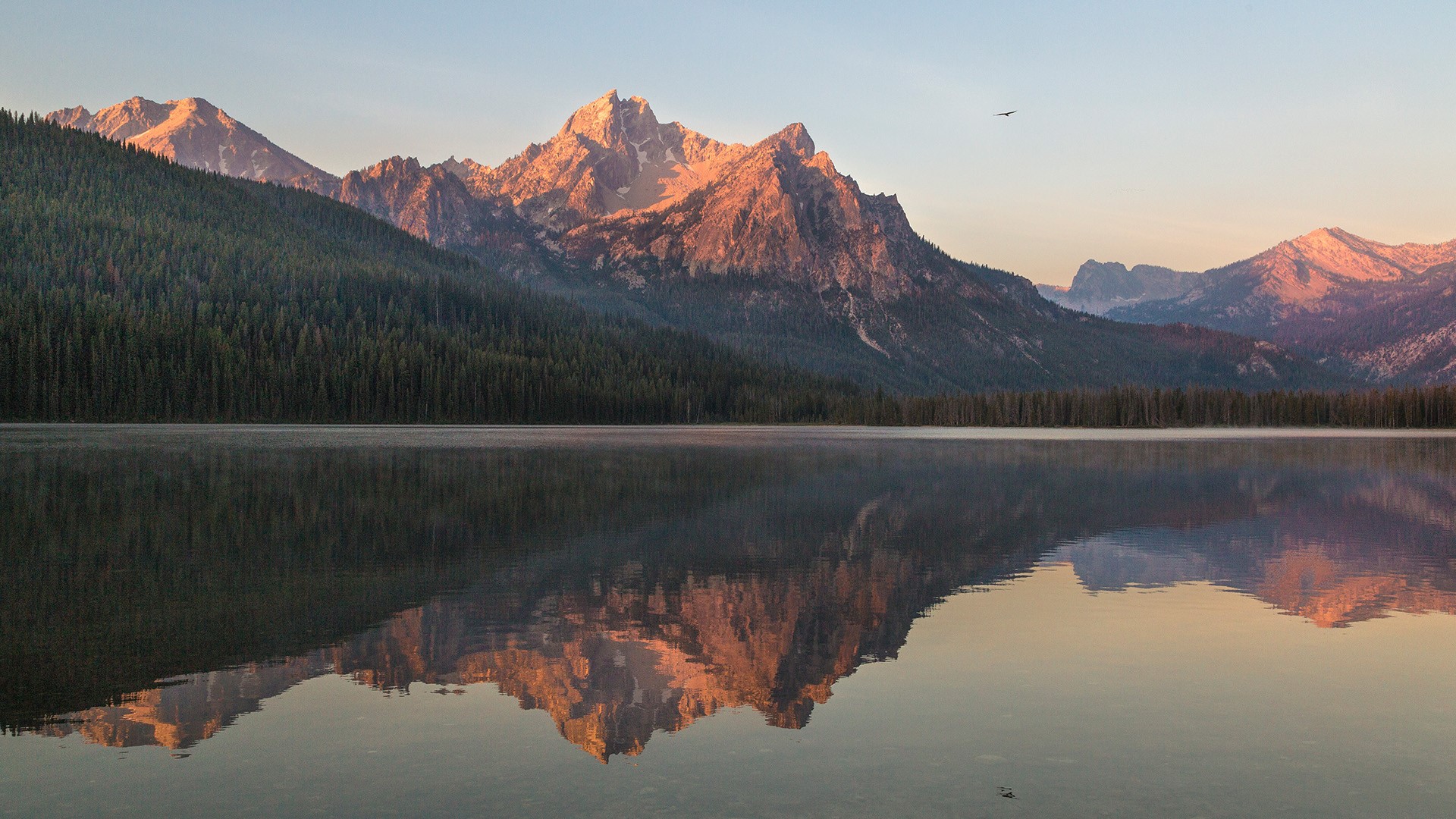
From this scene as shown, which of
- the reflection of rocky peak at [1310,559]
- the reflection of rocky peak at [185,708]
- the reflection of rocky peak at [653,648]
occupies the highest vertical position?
the reflection of rocky peak at [185,708]

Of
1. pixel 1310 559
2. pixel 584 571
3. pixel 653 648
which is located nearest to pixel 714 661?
pixel 653 648

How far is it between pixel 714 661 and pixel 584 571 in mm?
10302

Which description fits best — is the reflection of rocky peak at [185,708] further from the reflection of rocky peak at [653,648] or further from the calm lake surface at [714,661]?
the reflection of rocky peak at [653,648]

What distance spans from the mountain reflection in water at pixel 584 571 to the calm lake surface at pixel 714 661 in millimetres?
141

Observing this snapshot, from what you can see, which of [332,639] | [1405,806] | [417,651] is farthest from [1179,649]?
[332,639]

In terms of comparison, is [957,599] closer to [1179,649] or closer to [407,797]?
[1179,649]

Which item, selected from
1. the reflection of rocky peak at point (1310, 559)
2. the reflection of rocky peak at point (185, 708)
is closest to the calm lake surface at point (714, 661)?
the reflection of rocky peak at point (185, 708)

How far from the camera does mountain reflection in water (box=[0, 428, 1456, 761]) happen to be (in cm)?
1705

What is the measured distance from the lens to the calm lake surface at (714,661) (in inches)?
494

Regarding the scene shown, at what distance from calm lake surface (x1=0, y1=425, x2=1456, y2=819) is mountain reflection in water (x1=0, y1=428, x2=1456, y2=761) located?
14 centimetres

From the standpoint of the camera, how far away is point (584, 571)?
93.8 feet

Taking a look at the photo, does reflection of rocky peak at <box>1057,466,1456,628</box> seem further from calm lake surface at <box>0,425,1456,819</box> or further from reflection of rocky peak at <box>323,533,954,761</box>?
reflection of rocky peak at <box>323,533,954,761</box>

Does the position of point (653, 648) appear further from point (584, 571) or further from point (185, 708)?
point (584, 571)

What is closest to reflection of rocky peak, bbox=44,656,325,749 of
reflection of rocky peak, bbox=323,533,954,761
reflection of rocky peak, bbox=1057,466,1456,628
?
reflection of rocky peak, bbox=323,533,954,761
